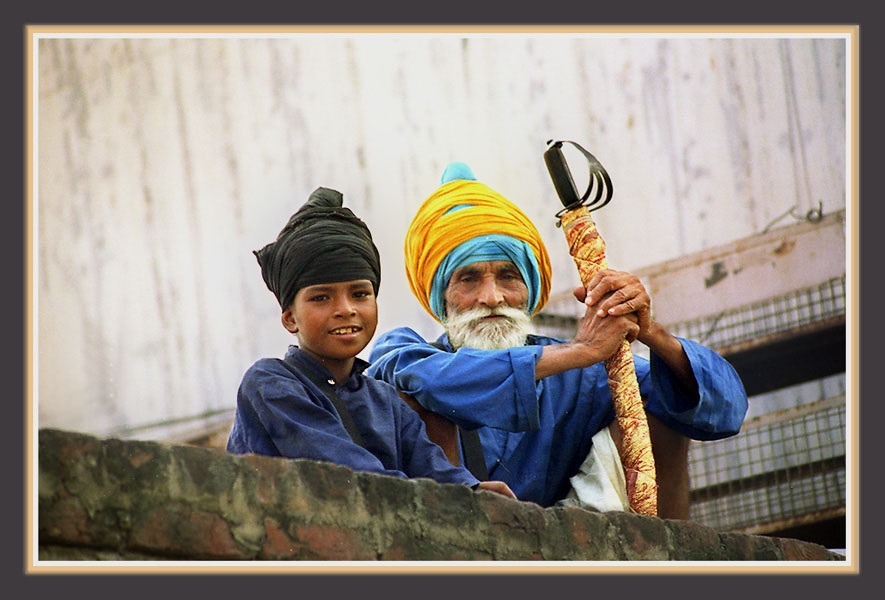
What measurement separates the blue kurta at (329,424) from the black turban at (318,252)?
0.22m

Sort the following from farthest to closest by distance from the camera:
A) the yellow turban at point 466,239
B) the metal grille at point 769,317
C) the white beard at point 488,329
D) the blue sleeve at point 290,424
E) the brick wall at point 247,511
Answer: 1. the metal grille at point 769,317
2. the yellow turban at point 466,239
3. the white beard at point 488,329
4. the blue sleeve at point 290,424
5. the brick wall at point 247,511

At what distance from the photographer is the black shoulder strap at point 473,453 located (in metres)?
4.27

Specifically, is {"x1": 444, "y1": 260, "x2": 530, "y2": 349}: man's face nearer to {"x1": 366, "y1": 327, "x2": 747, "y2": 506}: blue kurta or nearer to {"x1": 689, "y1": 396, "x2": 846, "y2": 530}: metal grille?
{"x1": 366, "y1": 327, "x2": 747, "y2": 506}: blue kurta

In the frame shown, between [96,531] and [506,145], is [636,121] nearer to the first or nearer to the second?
[506,145]

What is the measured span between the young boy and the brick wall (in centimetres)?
15

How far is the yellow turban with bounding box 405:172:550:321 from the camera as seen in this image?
452cm

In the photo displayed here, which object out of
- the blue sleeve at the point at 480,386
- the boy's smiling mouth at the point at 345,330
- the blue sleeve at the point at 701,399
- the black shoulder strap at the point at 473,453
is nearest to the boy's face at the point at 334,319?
the boy's smiling mouth at the point at 345,330

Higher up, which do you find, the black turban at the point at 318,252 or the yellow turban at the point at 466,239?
the yellow turban at the point at 466,239

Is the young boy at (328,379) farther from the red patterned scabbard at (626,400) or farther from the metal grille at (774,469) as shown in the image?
Result: the metal grille at (774,469)

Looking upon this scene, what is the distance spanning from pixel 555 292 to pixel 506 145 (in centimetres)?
87

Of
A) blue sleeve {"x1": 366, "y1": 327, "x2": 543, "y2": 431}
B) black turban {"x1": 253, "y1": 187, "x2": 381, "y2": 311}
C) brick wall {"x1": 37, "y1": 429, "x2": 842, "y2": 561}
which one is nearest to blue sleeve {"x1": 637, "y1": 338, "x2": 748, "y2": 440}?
blue sleeve {"x1": 366, "y1": 327, "x2": 543, "y2": 431}

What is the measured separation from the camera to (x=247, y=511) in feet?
10.8

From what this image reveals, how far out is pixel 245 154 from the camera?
4.61 meters

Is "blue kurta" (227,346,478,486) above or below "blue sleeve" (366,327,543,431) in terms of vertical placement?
below
